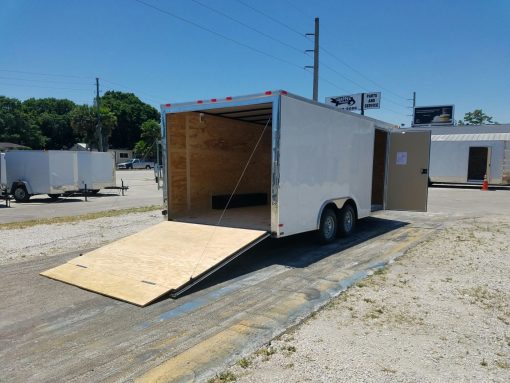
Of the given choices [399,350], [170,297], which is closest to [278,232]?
[170,297]

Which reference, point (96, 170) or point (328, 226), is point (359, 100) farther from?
point (328, 226)

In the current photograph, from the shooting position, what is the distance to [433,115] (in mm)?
49781

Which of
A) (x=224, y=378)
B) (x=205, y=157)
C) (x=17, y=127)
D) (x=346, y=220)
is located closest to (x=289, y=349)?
(x=224, y=378)

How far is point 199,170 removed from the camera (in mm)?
9234

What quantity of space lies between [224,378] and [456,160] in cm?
2595

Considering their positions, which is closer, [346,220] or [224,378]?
[224,378]

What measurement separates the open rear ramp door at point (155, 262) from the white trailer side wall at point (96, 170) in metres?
13.9

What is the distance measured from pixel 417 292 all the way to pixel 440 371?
2.05 m

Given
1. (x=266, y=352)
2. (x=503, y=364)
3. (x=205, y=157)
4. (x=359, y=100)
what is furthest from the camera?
(x=359, y=100)

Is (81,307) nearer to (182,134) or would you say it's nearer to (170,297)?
(170,297)

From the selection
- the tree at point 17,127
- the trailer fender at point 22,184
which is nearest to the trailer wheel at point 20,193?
the trailer fender at point 22,184

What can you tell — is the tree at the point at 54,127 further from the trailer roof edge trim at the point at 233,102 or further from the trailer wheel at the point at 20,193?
the trailer roof edge trim at the point at 233,102

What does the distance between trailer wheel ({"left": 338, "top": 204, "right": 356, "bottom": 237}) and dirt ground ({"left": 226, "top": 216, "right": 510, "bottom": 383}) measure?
7.55ft

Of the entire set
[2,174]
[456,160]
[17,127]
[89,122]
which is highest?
[89,122]
